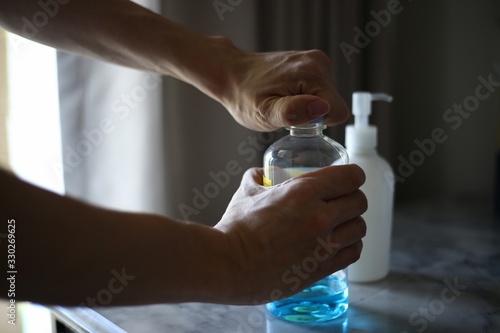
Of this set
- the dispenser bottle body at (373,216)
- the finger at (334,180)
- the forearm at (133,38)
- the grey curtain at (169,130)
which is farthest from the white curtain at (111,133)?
the finger at (334,180)

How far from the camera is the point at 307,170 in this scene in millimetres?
675

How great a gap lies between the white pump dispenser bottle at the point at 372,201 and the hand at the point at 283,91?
6.6 inches

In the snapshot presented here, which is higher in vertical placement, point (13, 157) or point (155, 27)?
point (155, 27)

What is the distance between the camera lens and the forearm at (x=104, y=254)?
360 millimetres

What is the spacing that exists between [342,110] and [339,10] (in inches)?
28.7

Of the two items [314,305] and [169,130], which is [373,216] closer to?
[314,305]

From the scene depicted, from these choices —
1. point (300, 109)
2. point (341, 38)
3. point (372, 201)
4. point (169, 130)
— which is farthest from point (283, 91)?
point (341, 38)

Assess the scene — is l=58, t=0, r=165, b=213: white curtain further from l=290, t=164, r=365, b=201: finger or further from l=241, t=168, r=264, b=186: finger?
l=290, t=164, r=365, b=201: finger

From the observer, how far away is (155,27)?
688 millimetres

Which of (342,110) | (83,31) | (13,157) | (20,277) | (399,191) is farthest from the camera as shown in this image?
(399,191)

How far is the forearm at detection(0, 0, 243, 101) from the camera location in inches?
26.4

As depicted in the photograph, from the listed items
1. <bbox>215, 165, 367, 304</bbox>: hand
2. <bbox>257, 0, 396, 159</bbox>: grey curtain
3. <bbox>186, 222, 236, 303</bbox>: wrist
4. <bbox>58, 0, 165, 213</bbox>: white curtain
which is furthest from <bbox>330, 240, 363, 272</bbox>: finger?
<bbox>257, 0, 396, 159</bbox>: grey curtain

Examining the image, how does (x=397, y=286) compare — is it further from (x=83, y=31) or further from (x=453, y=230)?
(x=83, y=31)

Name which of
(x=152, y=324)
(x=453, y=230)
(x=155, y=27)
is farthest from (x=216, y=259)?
(x=453, y=230)
